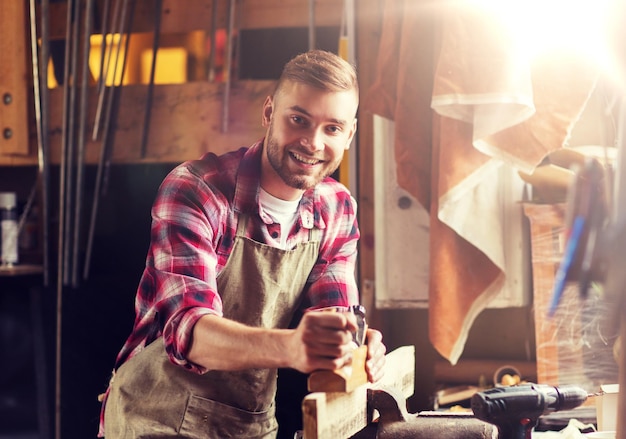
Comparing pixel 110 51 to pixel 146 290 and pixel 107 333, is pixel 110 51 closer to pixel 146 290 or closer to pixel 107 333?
pixel 107 333

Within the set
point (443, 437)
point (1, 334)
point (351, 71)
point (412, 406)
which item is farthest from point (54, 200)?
point (443, 437)

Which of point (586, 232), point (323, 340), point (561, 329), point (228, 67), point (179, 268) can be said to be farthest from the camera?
point (228, 67)

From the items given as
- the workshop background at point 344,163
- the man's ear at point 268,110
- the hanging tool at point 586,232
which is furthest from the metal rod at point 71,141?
the hanging tool at point 586,232

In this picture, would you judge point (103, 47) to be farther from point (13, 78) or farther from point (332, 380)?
point (332, 380)

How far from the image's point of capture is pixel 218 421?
1726 mm

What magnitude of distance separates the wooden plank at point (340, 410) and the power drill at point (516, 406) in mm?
189

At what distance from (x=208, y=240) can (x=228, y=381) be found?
1.02 ft

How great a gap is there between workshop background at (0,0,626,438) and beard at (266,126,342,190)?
1.71 feet

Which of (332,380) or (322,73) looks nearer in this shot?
(332,380)

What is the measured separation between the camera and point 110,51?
2863mm

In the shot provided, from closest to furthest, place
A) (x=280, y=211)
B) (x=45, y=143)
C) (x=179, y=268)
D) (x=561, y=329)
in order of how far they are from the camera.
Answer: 1. (x=179, y=268)
2. (x=280, y=211)
3. (x=561, y=329)
4. (x=45, y=143)

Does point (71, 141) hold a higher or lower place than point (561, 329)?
higher

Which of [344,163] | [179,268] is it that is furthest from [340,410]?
[344,163]

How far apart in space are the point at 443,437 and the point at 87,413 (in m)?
1.78
